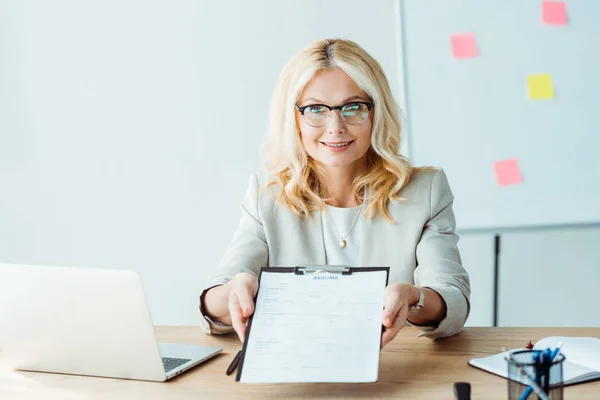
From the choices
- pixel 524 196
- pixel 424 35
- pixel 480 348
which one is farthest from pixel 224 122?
pixel 480 348

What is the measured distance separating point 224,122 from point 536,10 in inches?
49.1

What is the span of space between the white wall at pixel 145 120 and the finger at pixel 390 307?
169cm

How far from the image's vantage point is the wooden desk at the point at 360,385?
133 centimetres

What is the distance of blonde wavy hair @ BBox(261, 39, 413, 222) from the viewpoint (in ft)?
6.39

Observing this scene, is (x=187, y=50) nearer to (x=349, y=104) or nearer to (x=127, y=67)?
(x=127, y=67)

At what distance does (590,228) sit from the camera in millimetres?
2871

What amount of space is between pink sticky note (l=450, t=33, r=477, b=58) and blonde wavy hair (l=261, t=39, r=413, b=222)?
0.92 meters

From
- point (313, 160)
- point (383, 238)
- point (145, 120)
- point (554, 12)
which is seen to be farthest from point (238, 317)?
point (554, 12)

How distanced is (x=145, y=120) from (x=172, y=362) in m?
1.75

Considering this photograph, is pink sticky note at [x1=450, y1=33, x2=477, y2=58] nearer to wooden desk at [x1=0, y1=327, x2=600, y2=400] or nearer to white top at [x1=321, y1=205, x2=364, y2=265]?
white top at [x1=321, y1=205, x2=364, y2=265]

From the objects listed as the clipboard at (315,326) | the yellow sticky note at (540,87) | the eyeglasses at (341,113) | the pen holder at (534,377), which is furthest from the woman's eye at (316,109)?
the yellow sticky note at (540,87)

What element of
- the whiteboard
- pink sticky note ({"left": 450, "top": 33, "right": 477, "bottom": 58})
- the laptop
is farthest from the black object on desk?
pink sticky note ({"left": 450, "top": 33, "right": 477, "bottom": 58})

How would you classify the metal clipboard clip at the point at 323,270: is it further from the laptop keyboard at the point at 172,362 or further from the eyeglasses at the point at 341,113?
the eyeglasses at the point at 341,113

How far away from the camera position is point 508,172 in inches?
113
